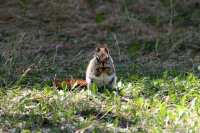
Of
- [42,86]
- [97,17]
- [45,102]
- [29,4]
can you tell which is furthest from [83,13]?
Result: [45,102]

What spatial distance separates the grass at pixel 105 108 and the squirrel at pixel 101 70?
133 mm

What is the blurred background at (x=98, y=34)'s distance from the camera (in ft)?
31.0

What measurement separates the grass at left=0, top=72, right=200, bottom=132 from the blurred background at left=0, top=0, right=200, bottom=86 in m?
1.25

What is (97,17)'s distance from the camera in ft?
38.2

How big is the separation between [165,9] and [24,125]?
20.1 ft

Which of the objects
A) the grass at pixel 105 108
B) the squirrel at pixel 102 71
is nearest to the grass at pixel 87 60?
the grass at pixel 105 108

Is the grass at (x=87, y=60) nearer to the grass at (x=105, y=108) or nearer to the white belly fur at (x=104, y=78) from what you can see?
the grass at (x=105, y=108)

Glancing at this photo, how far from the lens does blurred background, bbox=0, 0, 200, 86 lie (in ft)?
31.0

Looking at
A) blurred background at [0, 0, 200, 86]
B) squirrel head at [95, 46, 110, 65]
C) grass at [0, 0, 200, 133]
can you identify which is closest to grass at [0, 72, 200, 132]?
grass at [0, 0, 200, 133]

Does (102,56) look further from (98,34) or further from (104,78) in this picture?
(98,34)

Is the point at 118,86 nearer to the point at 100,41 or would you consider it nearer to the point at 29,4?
the point at 100,41

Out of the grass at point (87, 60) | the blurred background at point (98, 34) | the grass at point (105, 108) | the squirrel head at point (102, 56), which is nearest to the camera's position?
the grass at point (105, 108)

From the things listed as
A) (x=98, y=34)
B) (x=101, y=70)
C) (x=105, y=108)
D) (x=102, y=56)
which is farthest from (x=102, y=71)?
(x=98, y=34)

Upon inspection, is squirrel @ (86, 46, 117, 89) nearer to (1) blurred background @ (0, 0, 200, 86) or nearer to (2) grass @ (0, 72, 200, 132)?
(2) grass @ (0, 72, 200, 132)
